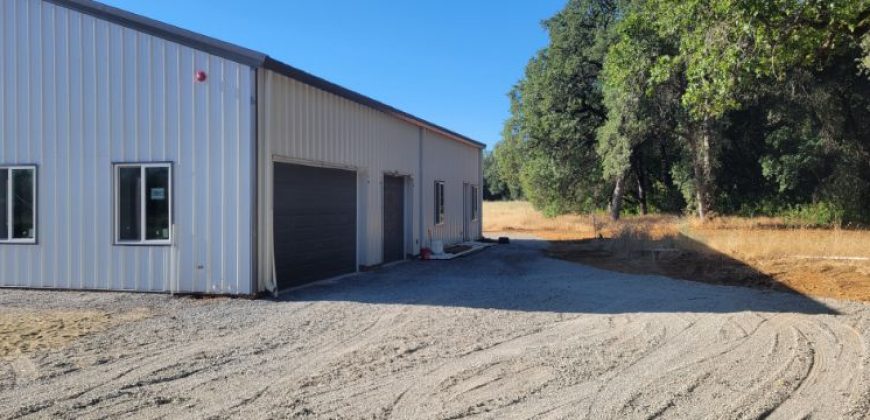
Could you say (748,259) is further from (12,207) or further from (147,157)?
(12,207)

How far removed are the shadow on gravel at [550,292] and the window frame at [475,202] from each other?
31.9ft

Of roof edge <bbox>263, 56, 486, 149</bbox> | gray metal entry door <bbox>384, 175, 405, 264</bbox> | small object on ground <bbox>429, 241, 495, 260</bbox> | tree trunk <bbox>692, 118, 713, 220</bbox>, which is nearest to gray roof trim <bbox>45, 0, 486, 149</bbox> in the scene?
roof edge <bbox>263, 56, 486, 149</bbox>

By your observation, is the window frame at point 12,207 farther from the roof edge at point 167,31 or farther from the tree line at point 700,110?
the tree line at point 700,110

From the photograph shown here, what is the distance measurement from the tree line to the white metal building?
7.85m

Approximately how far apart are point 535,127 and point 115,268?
25.7 m

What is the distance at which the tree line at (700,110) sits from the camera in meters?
11.6

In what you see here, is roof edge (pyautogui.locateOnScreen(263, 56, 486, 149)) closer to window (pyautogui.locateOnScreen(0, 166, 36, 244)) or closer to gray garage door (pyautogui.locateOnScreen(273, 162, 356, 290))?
gray garage door (pyautogui.locateOnScreen(273, 162, 356, 290))

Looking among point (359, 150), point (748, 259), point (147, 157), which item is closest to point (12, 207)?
point (147, 157)

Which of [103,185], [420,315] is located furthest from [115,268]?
[420,315]

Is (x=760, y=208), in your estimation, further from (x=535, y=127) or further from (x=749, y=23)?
(x=749, y=23)

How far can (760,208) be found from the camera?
107 feet

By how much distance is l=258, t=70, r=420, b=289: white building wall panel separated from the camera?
10.3m

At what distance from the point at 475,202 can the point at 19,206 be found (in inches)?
649

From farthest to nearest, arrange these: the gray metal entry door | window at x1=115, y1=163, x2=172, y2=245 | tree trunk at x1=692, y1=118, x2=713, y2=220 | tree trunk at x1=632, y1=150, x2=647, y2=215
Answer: tree trunk at x1=632, y1=150, x2=647, y2=215 → tree trunk at x1=692, y1=118, x2=713, y2=220 → the gray metal entry door → window at x1=115, y1=163, x2=172, y2=245
